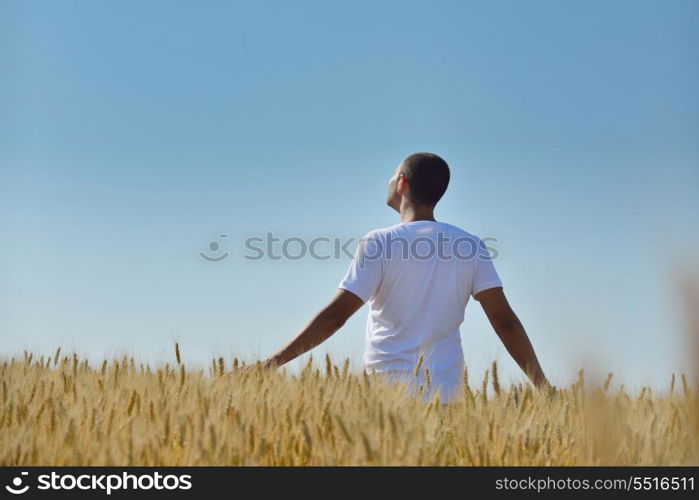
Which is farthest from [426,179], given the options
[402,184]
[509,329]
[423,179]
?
[509,329]

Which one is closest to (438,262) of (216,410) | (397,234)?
(397,234)

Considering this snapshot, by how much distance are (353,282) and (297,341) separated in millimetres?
392

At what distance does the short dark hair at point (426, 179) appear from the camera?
3889 mm

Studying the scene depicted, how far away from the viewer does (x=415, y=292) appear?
377cm

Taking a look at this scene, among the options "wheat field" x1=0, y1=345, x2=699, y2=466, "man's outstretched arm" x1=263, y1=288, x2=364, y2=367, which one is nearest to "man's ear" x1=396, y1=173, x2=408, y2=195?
"man's outstretched arm" x1=263, y1=288, x2=364, y2=367

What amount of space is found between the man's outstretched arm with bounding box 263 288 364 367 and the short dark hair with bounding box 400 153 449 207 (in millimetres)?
657

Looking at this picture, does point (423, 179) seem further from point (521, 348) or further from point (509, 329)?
point (521, 348)

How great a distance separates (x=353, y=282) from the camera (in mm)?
3670

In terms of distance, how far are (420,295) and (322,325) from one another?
52 centimetres
